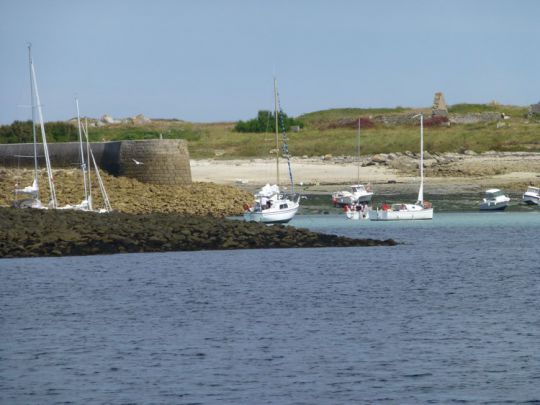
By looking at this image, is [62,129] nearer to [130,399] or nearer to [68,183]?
[68,183]

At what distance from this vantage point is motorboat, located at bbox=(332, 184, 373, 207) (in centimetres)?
7019

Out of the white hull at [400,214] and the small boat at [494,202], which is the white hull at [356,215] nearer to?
the white hull at [400,214]

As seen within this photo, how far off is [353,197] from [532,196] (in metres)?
10.4

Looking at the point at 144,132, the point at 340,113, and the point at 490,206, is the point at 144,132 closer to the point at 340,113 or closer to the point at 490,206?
the point at 340,113

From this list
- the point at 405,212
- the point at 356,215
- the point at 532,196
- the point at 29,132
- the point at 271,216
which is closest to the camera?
the point at 271,216

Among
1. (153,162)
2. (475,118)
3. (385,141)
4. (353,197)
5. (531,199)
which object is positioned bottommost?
(531,199)

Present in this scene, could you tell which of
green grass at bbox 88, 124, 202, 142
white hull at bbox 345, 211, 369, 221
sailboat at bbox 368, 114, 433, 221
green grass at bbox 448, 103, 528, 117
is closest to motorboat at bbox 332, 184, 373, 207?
white hull at bbox 345, 211, 369, 221

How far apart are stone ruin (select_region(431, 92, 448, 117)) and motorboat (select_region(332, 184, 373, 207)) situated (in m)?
47.6

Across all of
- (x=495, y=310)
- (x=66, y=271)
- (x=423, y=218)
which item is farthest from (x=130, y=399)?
(x=423, y=218)

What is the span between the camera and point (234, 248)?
4600 cm

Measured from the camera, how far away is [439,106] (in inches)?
4764

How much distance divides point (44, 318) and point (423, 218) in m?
35.5

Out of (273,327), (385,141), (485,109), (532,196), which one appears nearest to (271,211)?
(532,196)

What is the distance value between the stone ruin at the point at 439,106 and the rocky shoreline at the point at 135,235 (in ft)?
233
